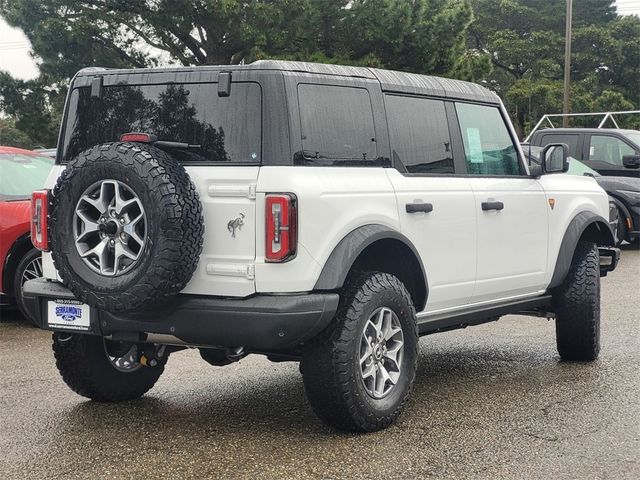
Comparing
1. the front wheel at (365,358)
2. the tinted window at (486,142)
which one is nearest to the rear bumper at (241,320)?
the front wheel at (365,358)

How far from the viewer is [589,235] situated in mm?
7031

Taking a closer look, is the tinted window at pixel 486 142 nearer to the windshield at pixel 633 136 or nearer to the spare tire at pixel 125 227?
the spare tire at pixel 125 227

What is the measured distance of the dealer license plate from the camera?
15.7 feet

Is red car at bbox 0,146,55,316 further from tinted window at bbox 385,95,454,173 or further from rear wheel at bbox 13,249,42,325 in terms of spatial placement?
tinted window at bbox 385,95,454,173

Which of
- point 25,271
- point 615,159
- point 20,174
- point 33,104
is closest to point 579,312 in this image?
point 25,271

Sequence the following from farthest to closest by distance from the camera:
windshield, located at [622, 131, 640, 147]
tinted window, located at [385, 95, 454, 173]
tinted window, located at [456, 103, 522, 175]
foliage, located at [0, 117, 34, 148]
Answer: foliage, located at [0, 117, 34, 148], windshield, located at [622, 131, 640, 147], tinted window, located at [456, 103, 522, 175], tinted window, located at [385, 95, 454, 173]

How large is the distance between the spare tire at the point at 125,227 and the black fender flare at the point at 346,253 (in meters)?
0.63

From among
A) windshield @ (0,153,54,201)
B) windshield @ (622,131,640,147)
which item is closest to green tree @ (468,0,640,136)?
windshield @ (622,131,640,147)

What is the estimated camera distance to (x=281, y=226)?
4375 mm

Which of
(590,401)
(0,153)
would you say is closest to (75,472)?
(590,401)

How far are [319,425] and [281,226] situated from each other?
125 cm

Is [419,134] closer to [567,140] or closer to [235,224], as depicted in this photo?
[235,224]

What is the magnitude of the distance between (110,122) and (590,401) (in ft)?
10.6

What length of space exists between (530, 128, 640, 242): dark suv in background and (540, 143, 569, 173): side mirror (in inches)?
323
